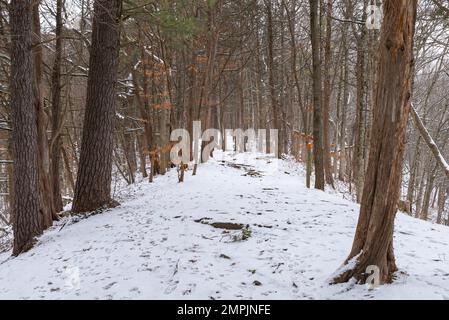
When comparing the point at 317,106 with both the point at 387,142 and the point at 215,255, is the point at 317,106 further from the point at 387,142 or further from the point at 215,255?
the point at 387,142

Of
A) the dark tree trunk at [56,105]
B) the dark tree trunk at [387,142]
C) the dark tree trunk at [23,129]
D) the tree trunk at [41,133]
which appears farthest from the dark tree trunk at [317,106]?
the dark tree trunk at [23,129]

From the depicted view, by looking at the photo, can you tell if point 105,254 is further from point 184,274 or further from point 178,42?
point 178,42

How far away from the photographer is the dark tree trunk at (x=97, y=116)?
25.0 feet

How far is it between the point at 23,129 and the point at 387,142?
611 centimetres

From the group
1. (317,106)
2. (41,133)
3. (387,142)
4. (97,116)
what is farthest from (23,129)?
(317,106)

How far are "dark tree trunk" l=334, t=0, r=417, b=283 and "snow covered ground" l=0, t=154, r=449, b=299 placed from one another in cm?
34

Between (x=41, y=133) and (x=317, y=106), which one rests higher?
(x=317, y=106)

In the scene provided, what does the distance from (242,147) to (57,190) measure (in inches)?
708

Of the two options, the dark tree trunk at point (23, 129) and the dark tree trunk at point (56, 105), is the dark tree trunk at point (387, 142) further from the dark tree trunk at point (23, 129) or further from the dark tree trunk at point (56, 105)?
the dark tree trunk at point (56, 105)

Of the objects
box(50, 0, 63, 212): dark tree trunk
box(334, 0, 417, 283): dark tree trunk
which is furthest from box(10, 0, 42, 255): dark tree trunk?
box(334, 0, 417, 283): dark tree trunk

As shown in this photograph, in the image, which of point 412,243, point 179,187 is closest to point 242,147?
point 179,187

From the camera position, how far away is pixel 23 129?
6379mm

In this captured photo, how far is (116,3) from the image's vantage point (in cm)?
750
